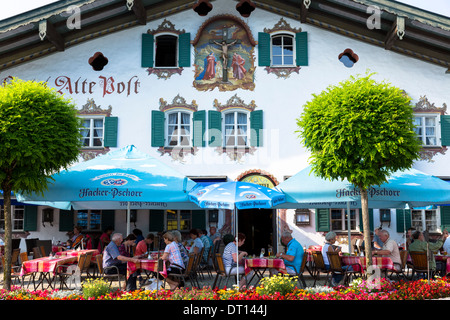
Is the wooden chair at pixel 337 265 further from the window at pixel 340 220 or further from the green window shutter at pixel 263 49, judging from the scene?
the green window shutter at pixel 263 49

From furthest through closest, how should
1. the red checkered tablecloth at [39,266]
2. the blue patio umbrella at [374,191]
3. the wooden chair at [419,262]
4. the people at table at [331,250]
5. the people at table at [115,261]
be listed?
the wooden chair at [419,262] → the people at table at [331,250] → the blue patio umbrella at [374,191] → the red checkered tablecloth at [39,266] → the people at table at [115,261]

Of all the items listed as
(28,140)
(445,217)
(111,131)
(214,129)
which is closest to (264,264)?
(28,140)

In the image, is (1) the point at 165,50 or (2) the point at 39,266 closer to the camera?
(2) the point at 39,266

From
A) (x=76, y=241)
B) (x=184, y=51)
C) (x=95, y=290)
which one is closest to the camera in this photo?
(x=95, y=290)

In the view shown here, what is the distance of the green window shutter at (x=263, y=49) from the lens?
1708cm

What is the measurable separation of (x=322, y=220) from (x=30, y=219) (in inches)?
381

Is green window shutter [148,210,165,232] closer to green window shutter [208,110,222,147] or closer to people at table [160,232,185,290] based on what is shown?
green window shutter [208,110,222,147]

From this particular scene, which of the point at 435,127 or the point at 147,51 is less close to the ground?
the point at 147,51

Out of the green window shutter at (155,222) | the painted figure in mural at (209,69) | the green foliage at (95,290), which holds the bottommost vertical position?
the green foliage at (95,290)

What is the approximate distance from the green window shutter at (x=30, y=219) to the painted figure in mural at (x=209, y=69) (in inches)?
279

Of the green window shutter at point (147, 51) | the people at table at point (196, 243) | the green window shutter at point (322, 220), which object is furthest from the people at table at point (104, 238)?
the green window shutter at point (322, 220)

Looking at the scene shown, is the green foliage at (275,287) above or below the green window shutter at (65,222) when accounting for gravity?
below

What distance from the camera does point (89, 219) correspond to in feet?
56.3

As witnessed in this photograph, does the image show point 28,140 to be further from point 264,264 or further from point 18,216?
point 18,216
